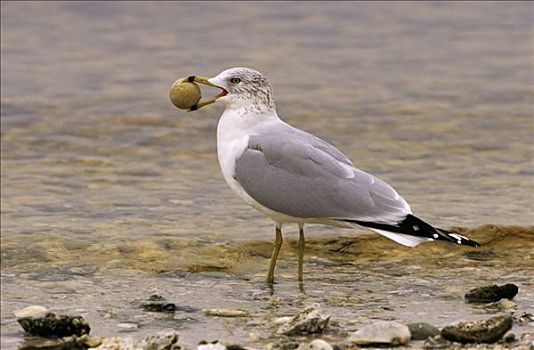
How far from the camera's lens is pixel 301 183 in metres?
6.61

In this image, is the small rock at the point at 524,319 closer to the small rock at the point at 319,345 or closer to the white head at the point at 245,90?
the small rock at the point at 319,345

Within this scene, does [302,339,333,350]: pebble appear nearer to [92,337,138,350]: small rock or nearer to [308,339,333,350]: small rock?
[308,339,333,350]: small rock

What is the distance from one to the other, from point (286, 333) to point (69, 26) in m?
9.82

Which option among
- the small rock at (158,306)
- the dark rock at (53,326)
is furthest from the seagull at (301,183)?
the dark rock at (53,326)

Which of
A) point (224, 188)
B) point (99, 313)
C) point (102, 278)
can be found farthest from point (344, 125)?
point (99, 313)

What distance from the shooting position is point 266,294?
643cm

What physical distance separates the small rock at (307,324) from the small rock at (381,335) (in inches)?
7.2

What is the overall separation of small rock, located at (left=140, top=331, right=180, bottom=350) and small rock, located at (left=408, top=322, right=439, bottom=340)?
0.93m

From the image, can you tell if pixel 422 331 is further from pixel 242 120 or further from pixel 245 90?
pixel 245 90

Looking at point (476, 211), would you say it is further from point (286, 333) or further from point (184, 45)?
point (184, 45)

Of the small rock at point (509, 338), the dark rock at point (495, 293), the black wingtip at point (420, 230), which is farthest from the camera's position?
the black wingtip at point (420, 230)

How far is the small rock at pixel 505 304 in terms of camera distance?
5832 millimetres

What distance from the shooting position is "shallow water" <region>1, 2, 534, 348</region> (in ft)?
21.0

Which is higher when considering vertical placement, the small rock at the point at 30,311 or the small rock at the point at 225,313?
the small rock at the point at 30,311
